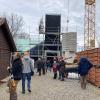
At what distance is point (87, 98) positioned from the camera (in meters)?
14.4

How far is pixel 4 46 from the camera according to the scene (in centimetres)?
2727

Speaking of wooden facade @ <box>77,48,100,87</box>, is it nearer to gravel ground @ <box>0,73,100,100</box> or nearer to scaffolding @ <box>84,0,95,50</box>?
gravel ground @ <box>0,73,100,100</box>

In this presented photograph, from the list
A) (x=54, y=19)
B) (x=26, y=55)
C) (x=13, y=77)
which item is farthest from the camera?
(x=54, y=19)

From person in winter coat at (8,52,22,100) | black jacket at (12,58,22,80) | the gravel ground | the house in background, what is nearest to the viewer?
person in winter coat at (8,52,22,100)

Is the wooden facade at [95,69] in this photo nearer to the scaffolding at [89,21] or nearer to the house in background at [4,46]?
the house in background at [4,46]

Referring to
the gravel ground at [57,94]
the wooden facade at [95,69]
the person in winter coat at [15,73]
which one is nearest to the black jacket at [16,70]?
the person in winter coat at [15,73]

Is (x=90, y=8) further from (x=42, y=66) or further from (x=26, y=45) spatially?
(x=42, y=66)

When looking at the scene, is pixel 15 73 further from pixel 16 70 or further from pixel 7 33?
pixel 7 33

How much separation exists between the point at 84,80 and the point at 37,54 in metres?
39.5


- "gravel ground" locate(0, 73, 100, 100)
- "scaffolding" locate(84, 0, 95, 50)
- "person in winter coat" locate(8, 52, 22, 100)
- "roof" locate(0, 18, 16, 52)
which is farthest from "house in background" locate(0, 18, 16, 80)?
"scaffolding" locate(84, 0, 95, 50)

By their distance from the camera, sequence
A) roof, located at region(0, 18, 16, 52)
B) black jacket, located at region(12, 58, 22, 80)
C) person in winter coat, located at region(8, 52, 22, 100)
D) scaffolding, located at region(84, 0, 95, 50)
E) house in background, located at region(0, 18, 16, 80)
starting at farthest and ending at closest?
scaffolding, located at region(84, 0, 95, 50) → house in background, located at region(0, 18, 16, 80) → roof, located at region(0, 18, 16, 52) → black jacket, located at region(12, 58, 22, 80) → person in winter coat, located at region(8, 52, 22, 100)

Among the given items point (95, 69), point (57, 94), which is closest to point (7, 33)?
point (95, 69)

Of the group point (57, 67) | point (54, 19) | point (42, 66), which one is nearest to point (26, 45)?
point (54, 19)

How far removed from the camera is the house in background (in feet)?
84.2
